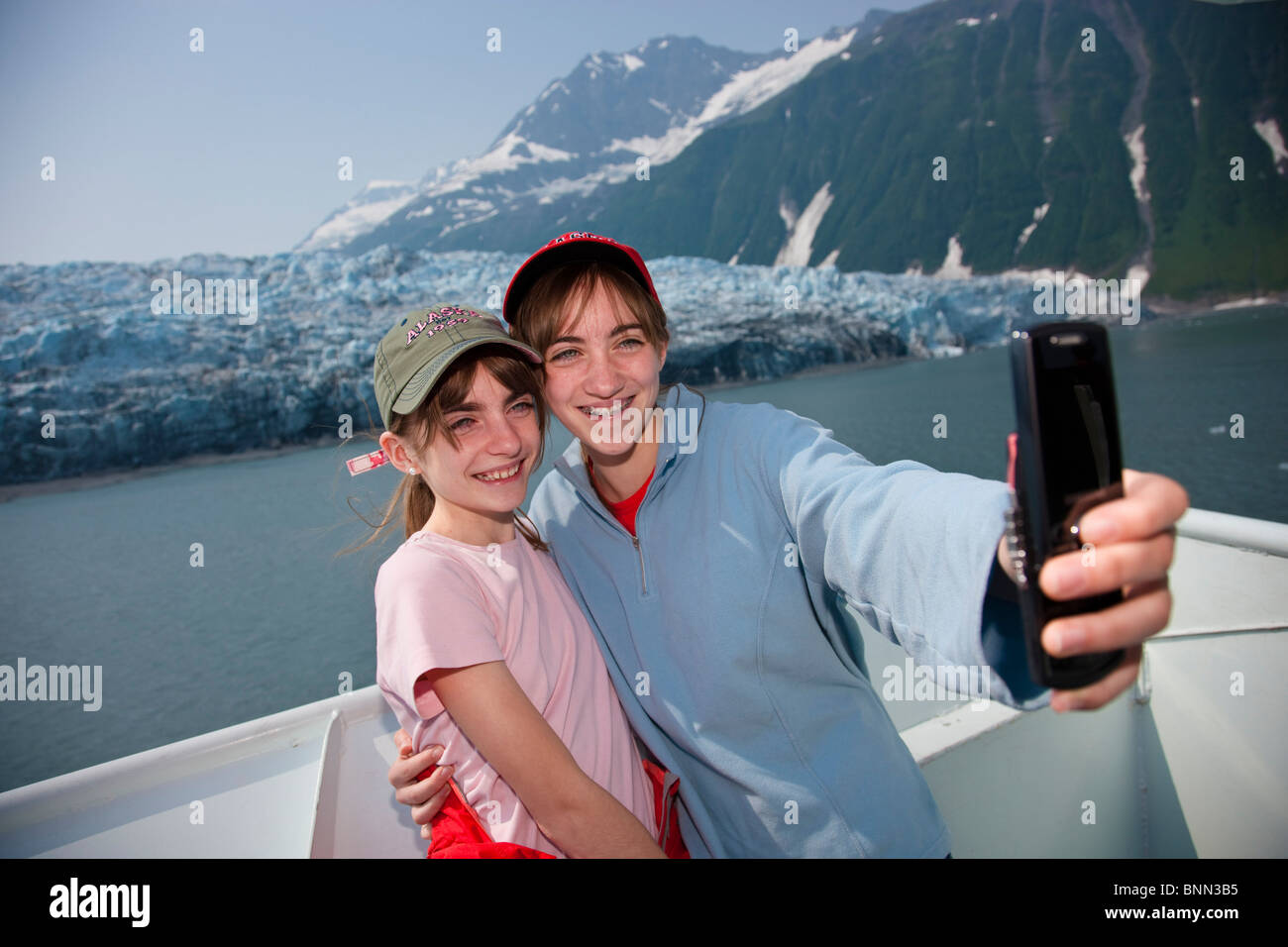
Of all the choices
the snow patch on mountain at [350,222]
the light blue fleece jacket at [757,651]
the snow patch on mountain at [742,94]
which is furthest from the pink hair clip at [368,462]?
the snow patch on mountain at [350,222]

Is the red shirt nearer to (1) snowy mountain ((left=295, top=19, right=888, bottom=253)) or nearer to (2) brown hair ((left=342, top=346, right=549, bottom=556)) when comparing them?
(2) brown hair ((left=342, top=346, right=549, bottom=556))

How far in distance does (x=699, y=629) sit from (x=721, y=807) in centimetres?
32

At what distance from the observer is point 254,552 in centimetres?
1240

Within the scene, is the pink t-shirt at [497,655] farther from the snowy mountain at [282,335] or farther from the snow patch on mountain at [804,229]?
the snow patch on mountain at [804,229]

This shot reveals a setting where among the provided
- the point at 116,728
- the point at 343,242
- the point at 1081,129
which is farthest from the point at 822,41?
the point at 116,728

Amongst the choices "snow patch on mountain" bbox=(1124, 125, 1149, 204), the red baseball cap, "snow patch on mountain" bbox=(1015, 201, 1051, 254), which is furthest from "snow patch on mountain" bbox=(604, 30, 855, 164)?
the red baseball cap

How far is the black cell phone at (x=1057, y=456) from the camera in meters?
0.50

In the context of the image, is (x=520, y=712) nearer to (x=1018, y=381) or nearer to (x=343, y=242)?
(x=1018, y=381)

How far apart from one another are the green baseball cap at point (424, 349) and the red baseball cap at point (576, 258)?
3.5 inches

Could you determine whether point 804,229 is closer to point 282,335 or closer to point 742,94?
point 282,335

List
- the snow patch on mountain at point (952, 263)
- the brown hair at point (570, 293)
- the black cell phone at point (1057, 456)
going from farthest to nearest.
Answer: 1. the snow patch on mountain at point (952, 263)
2. the brown hair at point (570, 293)
3. the black cell phone at point (1057, 456)

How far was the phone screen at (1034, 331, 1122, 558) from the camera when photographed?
496mm

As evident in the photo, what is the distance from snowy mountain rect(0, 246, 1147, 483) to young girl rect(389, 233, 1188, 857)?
673 inches

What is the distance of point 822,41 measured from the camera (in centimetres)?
14512
